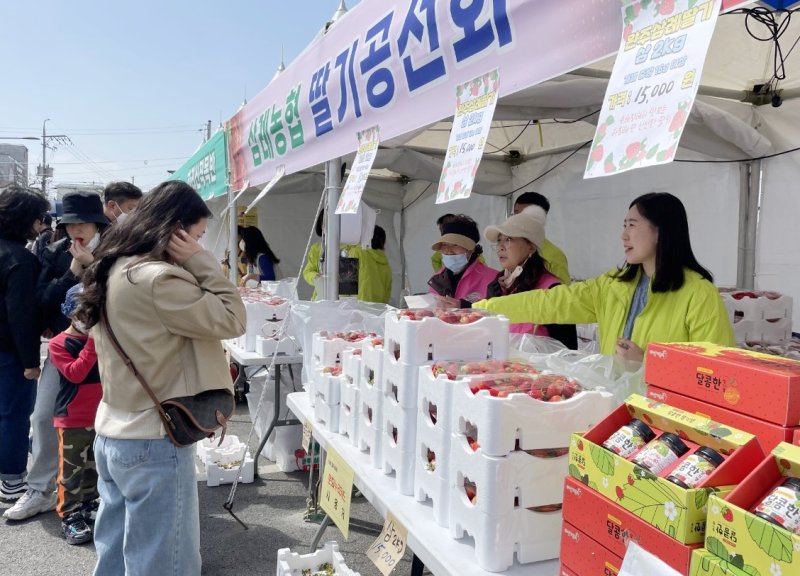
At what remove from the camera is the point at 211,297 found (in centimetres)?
188

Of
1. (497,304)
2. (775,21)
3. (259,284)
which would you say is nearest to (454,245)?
(497,304)

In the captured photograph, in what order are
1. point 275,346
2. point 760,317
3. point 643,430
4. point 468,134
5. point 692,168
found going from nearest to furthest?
point 643,430 → point 468,134 → point 760,317 → point 275,346 → point 692,168

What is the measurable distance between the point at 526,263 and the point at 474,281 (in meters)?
0.67

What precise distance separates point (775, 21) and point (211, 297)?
3.03 m

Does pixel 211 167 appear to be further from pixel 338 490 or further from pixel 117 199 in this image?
pixel 338 490

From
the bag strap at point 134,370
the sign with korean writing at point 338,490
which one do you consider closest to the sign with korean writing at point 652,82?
the sign with korean writing at point 338,490

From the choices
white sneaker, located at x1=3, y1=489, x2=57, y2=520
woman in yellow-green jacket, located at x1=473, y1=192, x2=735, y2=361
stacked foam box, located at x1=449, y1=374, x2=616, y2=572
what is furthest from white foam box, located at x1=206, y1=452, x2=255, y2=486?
stacked foam box, located at x1=449, y1=374, x2=616, y2=572

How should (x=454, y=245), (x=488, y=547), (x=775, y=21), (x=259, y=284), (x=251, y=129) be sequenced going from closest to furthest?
(x=488, y=547) → (x=775, y=21) → (x=454, y=245) → (x=251, y=129) → (x=259, y=284)

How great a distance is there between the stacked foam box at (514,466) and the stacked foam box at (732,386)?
198 millimetres

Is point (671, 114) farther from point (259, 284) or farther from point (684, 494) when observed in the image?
point (259, 284)

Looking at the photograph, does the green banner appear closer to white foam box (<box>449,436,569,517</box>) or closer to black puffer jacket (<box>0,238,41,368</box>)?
black puffer jacket (<box>0,238,41,368</box>)

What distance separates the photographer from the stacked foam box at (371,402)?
5.81 ft

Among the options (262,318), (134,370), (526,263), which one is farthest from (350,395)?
(262,318)

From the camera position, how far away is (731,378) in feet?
3.20
